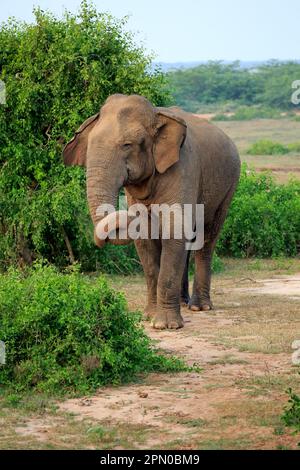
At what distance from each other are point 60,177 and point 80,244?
0.75 meters

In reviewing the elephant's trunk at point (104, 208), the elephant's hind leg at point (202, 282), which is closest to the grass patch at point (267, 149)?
the elephant's hind leg at point (202, 282)

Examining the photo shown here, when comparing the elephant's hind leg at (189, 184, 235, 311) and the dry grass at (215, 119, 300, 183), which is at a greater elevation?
the elephant's hind leg at (189, 184, 235, 311)

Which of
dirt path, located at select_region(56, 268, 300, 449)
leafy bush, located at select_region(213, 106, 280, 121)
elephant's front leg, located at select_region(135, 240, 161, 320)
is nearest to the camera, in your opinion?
dirt path, located at select_region(56, 268, 300, 449)

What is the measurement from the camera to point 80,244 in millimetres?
12516

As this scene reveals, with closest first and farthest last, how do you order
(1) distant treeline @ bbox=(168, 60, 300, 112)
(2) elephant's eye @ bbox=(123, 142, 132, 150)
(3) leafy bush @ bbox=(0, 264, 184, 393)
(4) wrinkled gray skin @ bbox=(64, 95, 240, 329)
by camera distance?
1. (3) leafy bush @ bbox=(0, 264, 184, 393)
2. (4) wrinkled gray skin @ bbox=(64, 95, 240, 329)
3. (2) elephant's eye @ bbox=(123, 142, 132, 150)
4. (1) distant treeline @ bbox=(168, 60, 300, 112)

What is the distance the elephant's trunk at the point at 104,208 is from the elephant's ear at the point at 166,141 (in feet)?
2.14

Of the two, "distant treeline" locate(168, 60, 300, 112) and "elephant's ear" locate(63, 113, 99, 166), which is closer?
"elephant's ear" locate(63, 113, 99, 166)

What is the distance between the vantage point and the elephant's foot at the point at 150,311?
9.99m

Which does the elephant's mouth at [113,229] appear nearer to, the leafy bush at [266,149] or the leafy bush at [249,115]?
the leafy bush at [266,149]

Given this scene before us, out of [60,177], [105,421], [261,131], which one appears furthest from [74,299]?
[261,131]

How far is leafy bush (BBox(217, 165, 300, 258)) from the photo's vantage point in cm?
1438

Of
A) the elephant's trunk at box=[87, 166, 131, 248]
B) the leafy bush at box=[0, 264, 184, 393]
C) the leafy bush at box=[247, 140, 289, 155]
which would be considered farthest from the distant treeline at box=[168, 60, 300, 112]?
the leafy bush at box=[0, 264, 184, 393]

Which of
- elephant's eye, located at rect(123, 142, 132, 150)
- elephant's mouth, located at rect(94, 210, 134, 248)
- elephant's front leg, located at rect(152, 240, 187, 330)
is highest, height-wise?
elephant's eye, located at rect(123, 142, 132, 150)

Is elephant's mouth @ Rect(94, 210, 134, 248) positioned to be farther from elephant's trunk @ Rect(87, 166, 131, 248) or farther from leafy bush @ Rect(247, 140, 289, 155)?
leafy bush @ Rect(247, 140, 289, 155)
